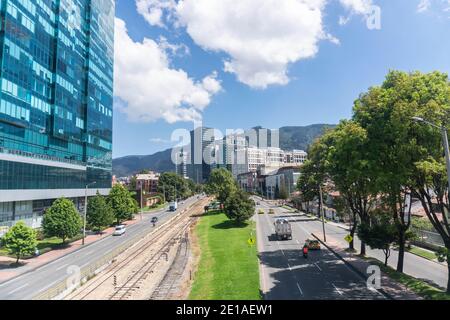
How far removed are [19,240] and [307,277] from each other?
30065 millimetres

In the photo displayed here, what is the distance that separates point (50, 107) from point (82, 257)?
1371 inches

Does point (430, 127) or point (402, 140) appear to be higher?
point (430, 127)

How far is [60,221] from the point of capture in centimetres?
4275

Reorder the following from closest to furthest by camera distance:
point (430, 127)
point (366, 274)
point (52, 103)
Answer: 1. point (430, 127)
2. point (366, 274)
3. point (52, 103)

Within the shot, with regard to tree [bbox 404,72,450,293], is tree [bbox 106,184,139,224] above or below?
below

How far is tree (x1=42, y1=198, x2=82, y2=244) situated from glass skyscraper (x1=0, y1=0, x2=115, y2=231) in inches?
348

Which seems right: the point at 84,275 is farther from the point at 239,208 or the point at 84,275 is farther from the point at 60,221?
the point at 239,208

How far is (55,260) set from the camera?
124ft

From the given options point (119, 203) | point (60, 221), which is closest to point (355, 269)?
point (60, 221)

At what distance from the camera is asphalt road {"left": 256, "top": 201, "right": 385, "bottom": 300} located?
21344mm

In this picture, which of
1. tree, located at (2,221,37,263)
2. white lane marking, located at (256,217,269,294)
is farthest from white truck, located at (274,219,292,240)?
tree, located at (2,221,37,263)

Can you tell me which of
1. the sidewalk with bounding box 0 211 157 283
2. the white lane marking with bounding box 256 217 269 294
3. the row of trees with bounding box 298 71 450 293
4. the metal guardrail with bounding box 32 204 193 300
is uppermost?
the row of trees with bounding box 298 71 450 293

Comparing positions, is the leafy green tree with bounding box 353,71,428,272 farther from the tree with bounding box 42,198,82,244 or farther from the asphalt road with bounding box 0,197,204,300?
the tree with bounding box 42,198,82,244
